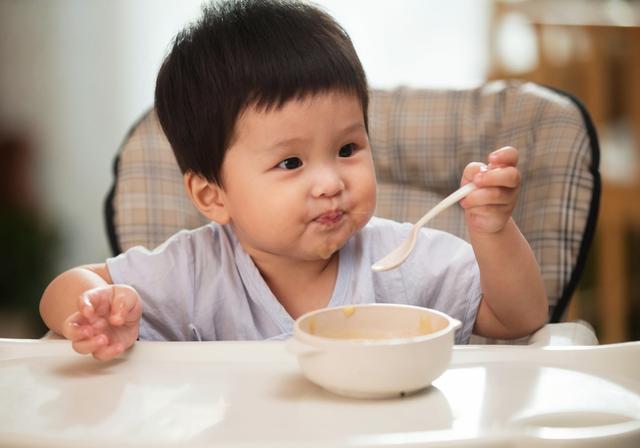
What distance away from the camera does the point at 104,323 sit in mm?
918

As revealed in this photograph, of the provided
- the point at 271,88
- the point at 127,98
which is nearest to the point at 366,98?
the point at 271,88

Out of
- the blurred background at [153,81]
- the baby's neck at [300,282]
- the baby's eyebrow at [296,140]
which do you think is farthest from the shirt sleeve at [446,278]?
the blurred background at [153,81]

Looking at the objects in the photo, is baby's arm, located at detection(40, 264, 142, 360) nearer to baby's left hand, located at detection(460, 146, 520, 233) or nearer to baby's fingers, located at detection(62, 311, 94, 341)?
baby's fingers, located at detection(62, 311, 94, 341)

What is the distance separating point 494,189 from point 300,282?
0.39 m

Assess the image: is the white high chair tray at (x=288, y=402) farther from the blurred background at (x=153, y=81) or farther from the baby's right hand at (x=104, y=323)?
the blurred background at (x=153, y=81)

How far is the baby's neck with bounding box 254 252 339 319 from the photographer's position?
1.25 m

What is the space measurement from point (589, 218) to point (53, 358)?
84 centimetres

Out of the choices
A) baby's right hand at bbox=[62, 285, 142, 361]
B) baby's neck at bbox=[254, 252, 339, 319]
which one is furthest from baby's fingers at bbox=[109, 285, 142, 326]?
baby's neck at bbox=[254, 252, 339, 319]

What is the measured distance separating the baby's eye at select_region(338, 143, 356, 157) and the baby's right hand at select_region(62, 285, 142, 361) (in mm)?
326

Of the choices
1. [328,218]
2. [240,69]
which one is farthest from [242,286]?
[240,69]

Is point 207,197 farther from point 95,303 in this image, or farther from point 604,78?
point 604,78

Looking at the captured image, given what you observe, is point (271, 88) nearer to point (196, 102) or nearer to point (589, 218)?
point (196, 102)

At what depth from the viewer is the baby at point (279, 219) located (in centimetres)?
107

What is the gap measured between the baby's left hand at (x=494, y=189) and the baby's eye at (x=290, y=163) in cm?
22
